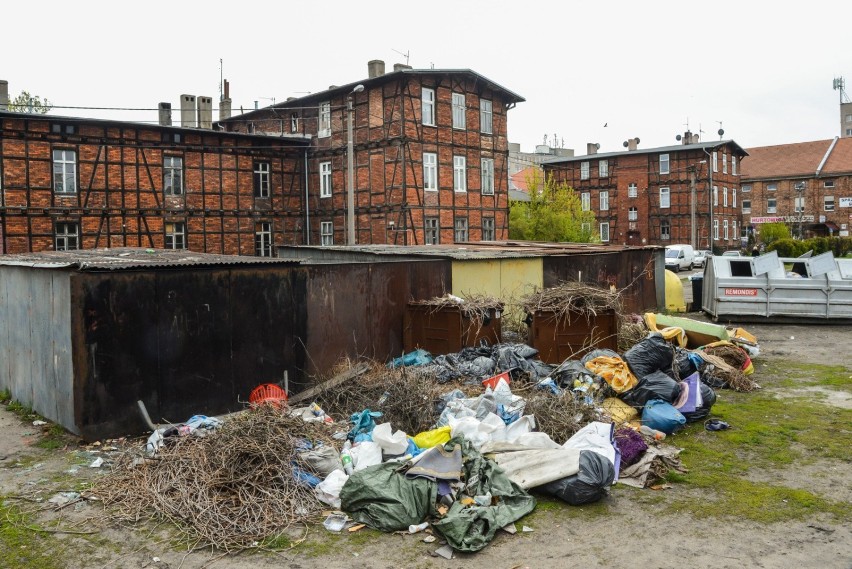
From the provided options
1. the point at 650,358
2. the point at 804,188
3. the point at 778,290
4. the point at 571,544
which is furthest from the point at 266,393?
the point at 804,188

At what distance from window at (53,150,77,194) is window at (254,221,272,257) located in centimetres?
746

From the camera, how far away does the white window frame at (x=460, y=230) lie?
29.4 meters

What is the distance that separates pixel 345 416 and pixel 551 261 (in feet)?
28.4

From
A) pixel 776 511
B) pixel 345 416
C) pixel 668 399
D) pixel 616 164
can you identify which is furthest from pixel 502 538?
pixel 616 164

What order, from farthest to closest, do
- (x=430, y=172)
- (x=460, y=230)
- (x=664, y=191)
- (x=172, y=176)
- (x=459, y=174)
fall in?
1. (x=664, y=191)
2. (x=460, y=230)
3. (x=459, y=174)
4. (x=430, y=172)
5. (x=172, y=176)

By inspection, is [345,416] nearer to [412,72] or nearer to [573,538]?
[573,538]

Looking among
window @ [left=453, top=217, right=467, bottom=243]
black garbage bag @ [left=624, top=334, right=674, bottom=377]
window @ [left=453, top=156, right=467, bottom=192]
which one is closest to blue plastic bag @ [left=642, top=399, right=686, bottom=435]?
black garbage bag @ [left=624, top=334, right=674, bottom=377]

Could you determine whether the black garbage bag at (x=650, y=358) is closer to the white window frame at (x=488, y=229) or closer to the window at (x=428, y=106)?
the window at (x=428, y=106)

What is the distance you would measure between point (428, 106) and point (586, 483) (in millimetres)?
23871

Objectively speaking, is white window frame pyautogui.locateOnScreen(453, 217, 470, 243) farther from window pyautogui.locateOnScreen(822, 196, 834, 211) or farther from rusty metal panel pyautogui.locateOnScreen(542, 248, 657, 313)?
window pyautogui.locateOnScreen(822, 196, 834, 211)

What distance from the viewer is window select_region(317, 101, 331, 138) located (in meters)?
30.0

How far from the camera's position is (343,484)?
6102 mm

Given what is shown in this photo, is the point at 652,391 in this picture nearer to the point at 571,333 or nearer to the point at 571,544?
the point at 571,333

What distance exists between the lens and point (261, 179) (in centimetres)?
3005
